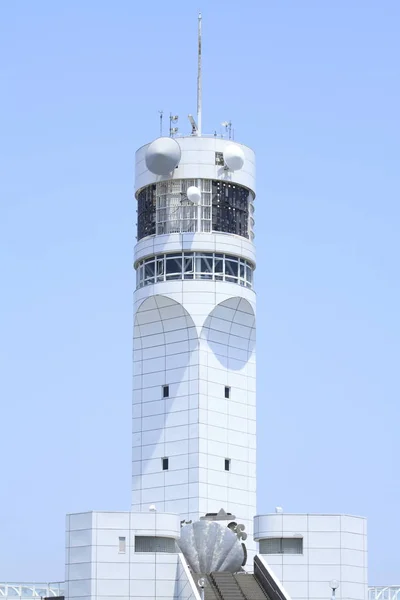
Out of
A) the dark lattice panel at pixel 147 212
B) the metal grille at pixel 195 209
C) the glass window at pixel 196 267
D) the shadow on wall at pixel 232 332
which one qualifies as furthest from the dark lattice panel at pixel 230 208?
the shadow on wall at pixel 232 332

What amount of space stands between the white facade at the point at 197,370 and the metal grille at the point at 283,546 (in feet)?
20.6

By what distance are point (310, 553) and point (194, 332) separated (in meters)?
15.8

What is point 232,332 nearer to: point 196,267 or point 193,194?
point 196,267

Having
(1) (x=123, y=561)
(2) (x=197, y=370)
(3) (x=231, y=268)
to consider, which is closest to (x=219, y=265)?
(3) (x=231, y=268)

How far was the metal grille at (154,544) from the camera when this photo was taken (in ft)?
253

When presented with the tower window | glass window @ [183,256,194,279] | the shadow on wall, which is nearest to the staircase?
the shadow on wall

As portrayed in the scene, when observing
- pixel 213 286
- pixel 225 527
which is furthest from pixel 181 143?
pixel 225 527

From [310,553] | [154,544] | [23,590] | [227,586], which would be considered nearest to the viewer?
[227,586]

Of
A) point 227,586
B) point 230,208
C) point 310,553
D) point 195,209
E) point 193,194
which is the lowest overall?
point 227,586

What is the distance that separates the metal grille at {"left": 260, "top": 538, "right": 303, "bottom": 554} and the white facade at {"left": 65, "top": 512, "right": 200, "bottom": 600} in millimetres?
5073

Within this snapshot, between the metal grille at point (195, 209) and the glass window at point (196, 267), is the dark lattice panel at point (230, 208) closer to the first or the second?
the metal grille at point (195, 209)

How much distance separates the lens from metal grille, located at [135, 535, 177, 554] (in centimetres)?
7700

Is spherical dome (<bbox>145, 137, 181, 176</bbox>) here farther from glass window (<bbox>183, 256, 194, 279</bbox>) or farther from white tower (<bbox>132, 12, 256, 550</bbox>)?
glass window (<bbox>183, 256, 194, 279</bbox>)

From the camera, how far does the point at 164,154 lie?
287ft
